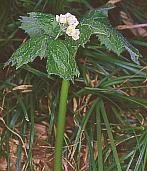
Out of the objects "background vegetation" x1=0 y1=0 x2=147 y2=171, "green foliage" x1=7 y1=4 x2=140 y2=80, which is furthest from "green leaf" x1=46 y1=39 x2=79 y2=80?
"background vegetation" x1=0 y1=0 x2=147 y2=171

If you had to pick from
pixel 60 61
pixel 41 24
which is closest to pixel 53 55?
pixel 60 61

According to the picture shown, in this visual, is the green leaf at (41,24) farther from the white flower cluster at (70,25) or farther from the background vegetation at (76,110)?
the background vegetation at (76,110)

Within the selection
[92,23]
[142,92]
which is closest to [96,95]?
[142,92]

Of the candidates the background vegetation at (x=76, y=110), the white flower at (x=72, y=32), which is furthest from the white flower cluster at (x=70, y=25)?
the background vegetation at (x=76, y=110)

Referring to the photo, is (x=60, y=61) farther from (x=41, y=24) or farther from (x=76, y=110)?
(x=76, y=110)

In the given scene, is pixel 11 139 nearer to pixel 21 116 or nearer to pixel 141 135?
pixel 21 116

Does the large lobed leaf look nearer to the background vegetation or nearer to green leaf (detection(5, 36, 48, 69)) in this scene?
green leaf (detection(5, 36, 48, 69))
